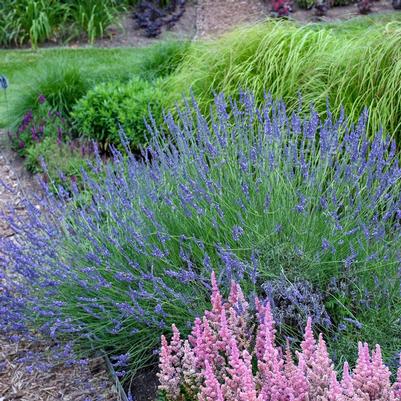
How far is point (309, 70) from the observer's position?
208 inches

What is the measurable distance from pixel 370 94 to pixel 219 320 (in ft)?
8.68

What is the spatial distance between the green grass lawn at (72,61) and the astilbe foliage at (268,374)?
16.7ft

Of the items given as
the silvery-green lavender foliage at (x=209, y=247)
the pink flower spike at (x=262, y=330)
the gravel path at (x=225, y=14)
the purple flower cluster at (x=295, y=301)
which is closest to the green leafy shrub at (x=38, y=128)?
the silvery-green lavender foliage at (x=209, y=247)

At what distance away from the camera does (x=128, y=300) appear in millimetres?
3223

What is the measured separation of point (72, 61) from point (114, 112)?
7.59ft

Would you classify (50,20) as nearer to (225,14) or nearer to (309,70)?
(225,14)

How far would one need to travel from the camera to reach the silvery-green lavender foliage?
10.1 ft

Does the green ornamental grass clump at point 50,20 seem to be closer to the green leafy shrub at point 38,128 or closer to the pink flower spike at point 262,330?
the green leafy shrub at point 38,128

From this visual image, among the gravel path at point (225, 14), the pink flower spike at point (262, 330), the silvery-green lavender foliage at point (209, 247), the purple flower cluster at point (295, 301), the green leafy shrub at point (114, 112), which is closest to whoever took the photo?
the pink flower spike at point (262, 330)

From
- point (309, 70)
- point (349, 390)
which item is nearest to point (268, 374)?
point (349, 390)

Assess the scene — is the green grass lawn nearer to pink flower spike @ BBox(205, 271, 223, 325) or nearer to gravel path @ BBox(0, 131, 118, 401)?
gravel path @ BBox(0, 131, 118, 401)

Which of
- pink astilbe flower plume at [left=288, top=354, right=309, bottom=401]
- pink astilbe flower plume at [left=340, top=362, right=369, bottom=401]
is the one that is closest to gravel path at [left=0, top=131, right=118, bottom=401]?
pink astilbe flower plume at [left=288, top=354, right=309, bottom=401]

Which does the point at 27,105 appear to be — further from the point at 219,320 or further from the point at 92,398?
the point at 219,320

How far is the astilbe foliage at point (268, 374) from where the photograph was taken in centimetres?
216
